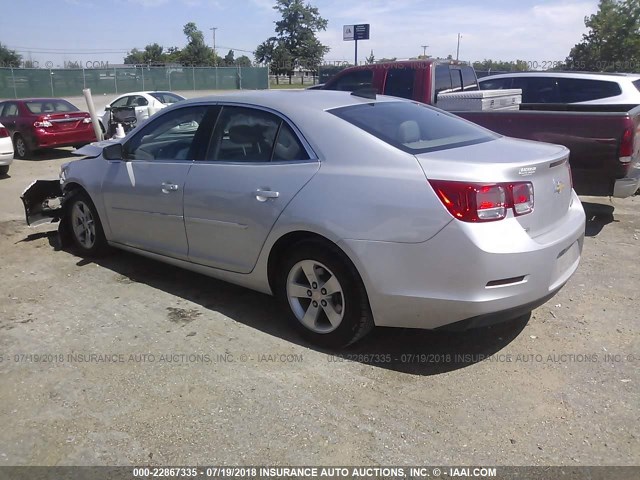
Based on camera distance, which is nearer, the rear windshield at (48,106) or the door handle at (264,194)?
the door handle at (264,194)

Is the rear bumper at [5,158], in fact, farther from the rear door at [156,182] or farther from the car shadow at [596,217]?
the car shadow at [596,217]

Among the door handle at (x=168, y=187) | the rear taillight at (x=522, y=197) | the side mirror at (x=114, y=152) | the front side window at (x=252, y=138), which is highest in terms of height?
the front side window at (x=252, y=138)

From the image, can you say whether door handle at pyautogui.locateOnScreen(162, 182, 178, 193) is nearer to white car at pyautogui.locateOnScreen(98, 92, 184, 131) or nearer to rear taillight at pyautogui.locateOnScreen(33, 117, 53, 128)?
rear taillight at pyautogui.locateOnScreen(33, 117, 53, 128)

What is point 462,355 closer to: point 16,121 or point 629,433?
point 629,433

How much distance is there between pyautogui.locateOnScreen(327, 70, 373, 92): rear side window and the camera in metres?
8.67

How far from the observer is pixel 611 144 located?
18.7 ft

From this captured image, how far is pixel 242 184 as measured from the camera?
3842 millimetres

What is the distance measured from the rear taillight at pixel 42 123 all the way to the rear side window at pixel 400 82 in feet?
28.4

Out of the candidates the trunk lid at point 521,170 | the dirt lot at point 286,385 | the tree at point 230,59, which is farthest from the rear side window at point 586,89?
the tree at point 230,59

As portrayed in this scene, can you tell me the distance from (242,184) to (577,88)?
26.2 ft

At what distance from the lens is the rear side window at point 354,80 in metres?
8.67

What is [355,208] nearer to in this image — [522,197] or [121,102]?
[522,197]

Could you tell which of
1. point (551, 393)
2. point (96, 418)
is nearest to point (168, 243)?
point (96, 418)

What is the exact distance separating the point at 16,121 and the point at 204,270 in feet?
37.4
